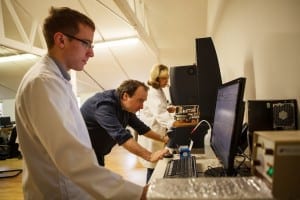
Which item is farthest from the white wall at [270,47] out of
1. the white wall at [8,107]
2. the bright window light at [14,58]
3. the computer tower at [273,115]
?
the white wall at [8,107]

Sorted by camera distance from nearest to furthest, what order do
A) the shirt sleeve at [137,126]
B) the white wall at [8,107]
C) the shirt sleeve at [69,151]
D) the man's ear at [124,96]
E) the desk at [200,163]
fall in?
the shirt sleeve at [69,151]
the desk at [200,163]
the man's ear at [124,96]
the shirt sleeve at [137,126]
the white wall at [8,107]

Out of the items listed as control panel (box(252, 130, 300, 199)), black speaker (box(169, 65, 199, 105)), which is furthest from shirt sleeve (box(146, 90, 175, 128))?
control panel (box(252, 130, 300, 199))

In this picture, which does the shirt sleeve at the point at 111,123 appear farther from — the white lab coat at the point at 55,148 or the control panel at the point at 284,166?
the control panel at the point at 284,166

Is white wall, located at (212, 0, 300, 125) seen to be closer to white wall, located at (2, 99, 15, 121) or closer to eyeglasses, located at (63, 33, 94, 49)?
eyeglasses, located at (63, 33, 94, 49)

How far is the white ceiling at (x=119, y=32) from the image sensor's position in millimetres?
4086

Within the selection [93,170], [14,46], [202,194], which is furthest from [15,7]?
[202,194]

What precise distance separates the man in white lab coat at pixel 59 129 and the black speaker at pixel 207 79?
107 centimetres

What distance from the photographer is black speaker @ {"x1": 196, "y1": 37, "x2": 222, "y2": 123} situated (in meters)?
1.94

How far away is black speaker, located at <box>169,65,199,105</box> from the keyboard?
1733 mm

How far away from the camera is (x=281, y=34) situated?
1.08m

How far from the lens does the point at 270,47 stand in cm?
120

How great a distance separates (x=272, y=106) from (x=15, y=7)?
4669 millimetres

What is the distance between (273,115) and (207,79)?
3.00 feet

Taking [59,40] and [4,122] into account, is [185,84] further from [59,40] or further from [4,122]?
[4,122]
